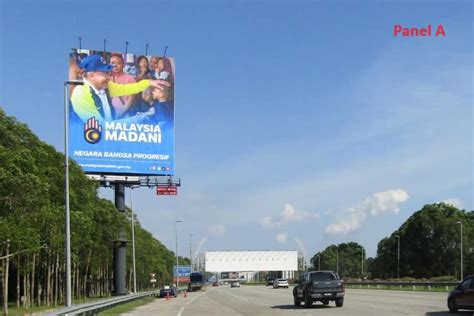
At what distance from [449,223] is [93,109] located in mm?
71824

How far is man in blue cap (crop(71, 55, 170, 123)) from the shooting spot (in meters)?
59.5

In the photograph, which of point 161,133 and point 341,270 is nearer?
point 161,133

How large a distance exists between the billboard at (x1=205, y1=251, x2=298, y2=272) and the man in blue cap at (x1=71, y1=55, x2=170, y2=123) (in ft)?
270

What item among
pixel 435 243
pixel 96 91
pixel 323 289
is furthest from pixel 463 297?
pixel 435 243

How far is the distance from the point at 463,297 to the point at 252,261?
11774 cm

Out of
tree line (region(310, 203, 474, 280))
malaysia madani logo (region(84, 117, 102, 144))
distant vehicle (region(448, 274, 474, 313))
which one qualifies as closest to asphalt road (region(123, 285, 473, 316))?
distant vehicle (region(448, 274, 474, 313))

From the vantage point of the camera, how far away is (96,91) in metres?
60.1

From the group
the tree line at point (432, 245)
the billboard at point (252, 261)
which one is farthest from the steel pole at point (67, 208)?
the billboard at point (252, 261)

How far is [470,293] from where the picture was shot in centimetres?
2500

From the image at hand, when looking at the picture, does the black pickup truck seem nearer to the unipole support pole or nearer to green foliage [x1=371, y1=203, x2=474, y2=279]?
the unipole support pole

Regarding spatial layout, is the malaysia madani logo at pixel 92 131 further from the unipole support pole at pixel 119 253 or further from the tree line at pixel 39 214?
the unipole support pole at pixel 119 253

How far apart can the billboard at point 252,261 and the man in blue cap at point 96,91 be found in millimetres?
82247

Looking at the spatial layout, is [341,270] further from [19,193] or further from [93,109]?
[19,193]

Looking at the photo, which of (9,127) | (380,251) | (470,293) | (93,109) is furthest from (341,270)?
(470,293)
